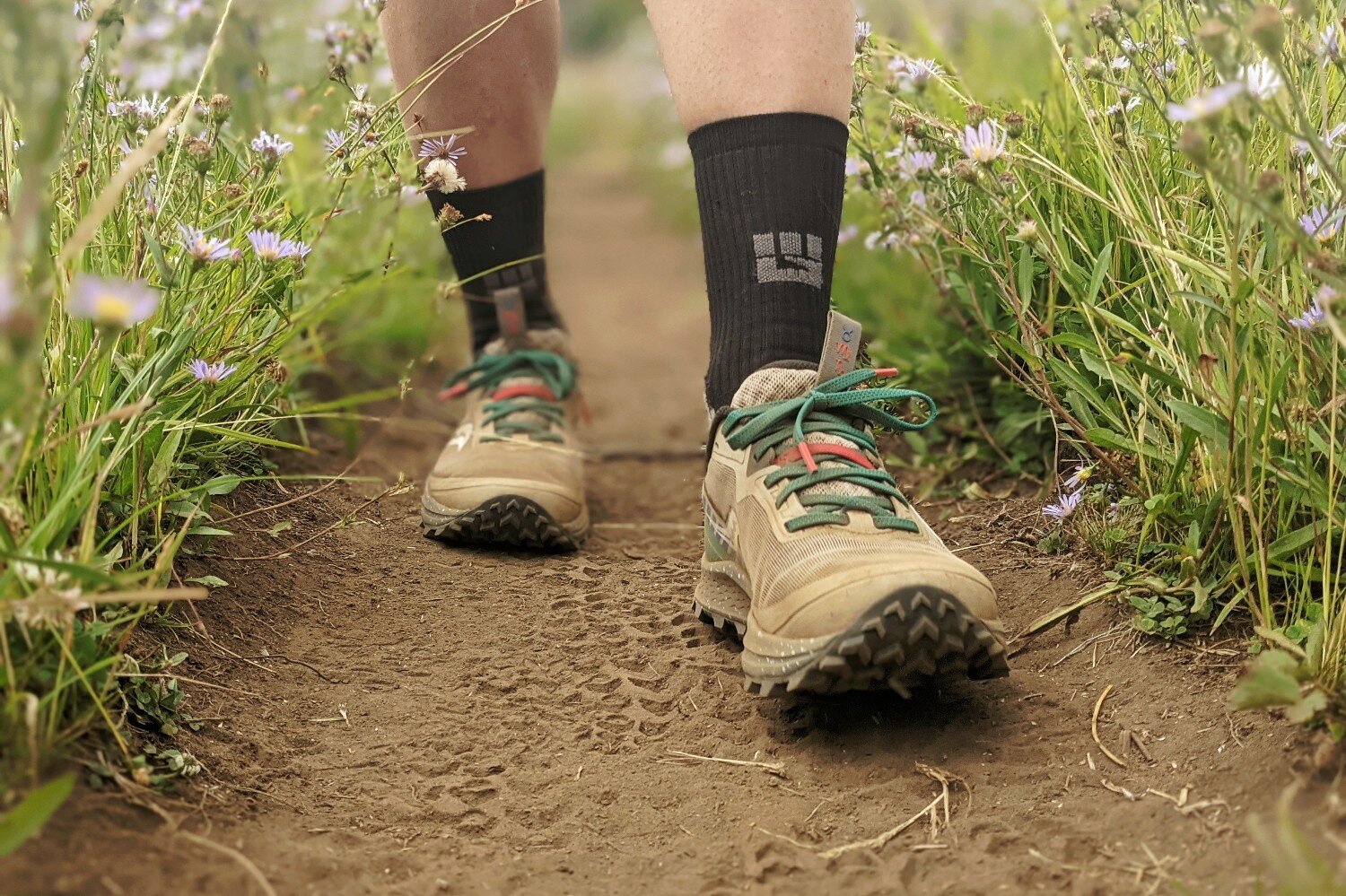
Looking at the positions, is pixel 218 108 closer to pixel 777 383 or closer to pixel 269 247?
pixel 269 247

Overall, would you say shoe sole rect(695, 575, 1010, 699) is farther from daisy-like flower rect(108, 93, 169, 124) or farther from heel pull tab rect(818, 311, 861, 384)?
daisy-like flower rect(108, 93, 169, 124)

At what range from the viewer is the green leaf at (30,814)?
830 millimetres

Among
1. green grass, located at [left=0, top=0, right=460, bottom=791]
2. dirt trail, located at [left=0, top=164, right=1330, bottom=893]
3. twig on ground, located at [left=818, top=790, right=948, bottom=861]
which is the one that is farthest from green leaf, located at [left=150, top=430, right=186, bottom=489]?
twig on ground, located at [left=818, top=790, right=948, bottom=861]

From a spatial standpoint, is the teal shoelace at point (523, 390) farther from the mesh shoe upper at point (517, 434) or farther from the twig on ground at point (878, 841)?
the twig on ground at point (878, 841)

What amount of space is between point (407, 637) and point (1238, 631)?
40.0 inches

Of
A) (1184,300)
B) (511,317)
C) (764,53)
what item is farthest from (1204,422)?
(511,317)

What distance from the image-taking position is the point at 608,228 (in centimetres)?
611

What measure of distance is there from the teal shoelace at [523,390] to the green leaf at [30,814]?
1111mm

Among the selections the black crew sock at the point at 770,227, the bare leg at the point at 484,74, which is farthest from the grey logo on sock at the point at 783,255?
the bare leg at the point at 484,74

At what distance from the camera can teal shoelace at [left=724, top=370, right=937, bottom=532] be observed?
1350mm

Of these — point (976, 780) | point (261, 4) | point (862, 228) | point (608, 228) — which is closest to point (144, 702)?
point (976, 780)

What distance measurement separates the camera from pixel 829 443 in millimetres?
1434

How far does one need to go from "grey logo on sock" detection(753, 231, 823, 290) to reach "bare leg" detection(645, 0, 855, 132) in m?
0.16

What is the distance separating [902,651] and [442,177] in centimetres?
89
